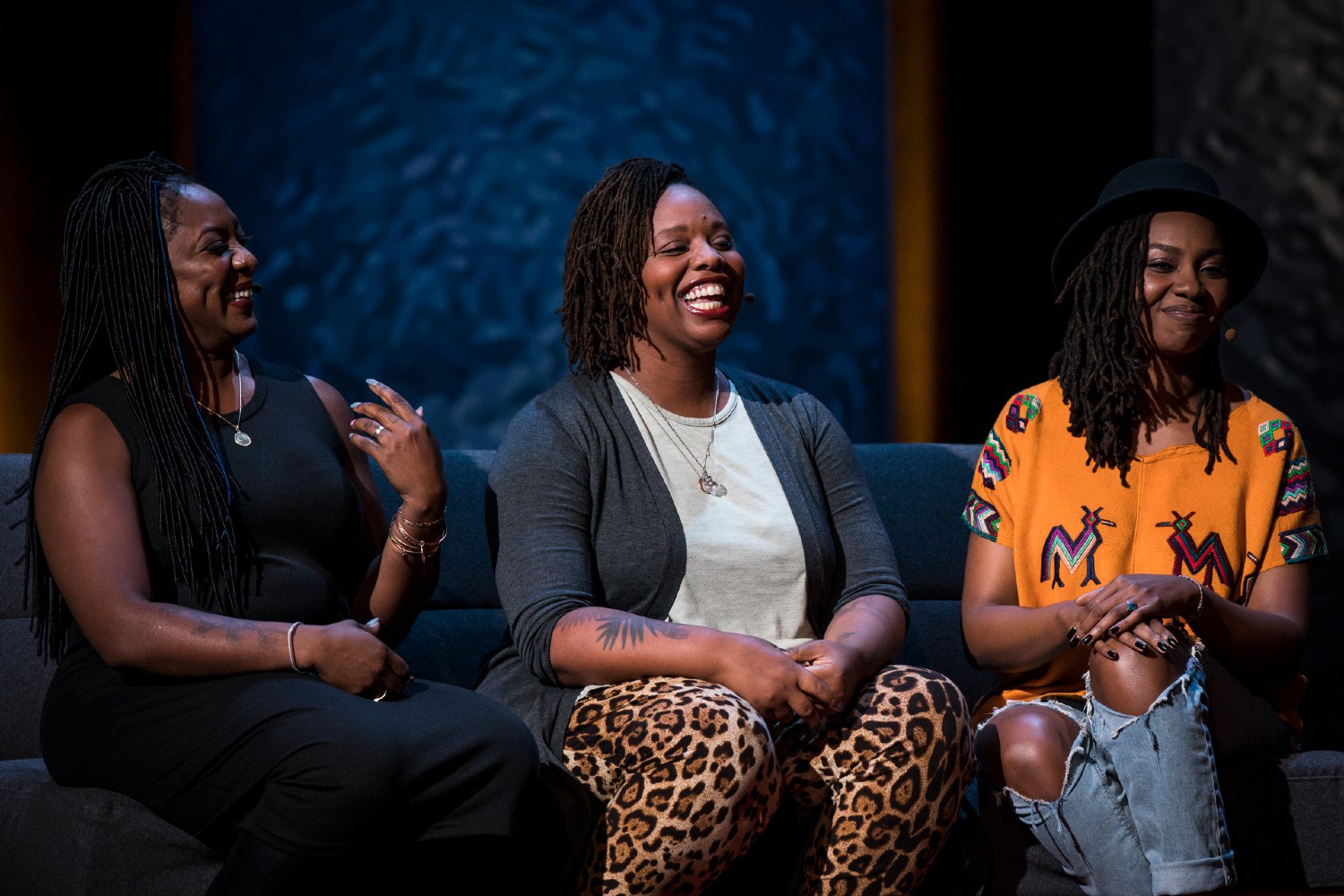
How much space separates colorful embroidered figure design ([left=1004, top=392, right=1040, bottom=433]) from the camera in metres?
2.49

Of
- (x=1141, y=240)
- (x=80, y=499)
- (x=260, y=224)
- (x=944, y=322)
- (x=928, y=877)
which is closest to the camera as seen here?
(x=80, y=499)

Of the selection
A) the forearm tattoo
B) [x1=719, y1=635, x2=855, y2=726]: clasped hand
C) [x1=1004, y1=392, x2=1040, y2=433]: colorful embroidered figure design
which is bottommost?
[x1=719, y1=635, x2=855, y2=726]: clasped hand

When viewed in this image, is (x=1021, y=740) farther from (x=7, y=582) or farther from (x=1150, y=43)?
(x=1150, y=43)

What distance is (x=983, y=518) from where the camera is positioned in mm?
2451

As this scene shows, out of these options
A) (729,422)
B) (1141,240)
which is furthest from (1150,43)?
(729,422)

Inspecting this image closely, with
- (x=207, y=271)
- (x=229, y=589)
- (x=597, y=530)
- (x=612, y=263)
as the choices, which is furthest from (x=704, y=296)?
(x=229, y=589)

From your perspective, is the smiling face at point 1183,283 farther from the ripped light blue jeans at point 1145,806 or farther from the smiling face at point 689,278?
the smiling face at point 689,278

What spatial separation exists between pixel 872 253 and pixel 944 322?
0.32m

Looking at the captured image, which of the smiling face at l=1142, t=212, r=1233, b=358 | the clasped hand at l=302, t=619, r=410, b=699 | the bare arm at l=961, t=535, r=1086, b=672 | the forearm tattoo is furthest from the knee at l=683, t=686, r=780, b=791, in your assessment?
the smiling face at l=1142, t=212, r=1233, b=358

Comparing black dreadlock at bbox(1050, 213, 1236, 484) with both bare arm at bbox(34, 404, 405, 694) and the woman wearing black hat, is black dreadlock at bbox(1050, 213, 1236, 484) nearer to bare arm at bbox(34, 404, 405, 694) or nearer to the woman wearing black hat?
the woman wearing black hat

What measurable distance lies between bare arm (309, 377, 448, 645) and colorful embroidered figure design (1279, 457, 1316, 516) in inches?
60.9

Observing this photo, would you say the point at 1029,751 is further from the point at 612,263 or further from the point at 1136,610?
the point at 612,263

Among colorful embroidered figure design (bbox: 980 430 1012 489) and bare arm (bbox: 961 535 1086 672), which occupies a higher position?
colorful embroidered figure design (bbox: 980 430 1012 489)

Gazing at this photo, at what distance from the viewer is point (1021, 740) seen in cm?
214
